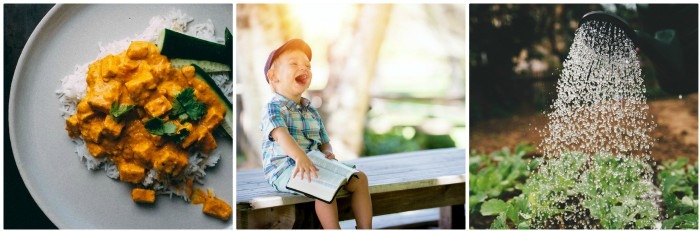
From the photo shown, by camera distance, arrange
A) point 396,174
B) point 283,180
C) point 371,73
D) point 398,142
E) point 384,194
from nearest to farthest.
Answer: point 283,180, point 384,194, point 396,174, point 371,73, point 398,142

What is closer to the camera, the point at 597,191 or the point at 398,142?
the point at 597,191

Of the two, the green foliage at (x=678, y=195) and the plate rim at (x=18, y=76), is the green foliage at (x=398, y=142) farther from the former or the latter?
the plate rim at (x=18, y=76)

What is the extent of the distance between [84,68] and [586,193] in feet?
8.53

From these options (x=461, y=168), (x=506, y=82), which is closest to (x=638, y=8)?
(x=506, y=82)

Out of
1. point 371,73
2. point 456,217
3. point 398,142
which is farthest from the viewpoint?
point 398,142

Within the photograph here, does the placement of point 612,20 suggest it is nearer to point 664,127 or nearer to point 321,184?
point 664,127

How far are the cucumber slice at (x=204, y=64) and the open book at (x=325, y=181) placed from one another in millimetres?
663

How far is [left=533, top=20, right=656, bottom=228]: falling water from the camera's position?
4.27m

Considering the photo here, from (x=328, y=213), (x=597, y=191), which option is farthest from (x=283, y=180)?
(x=597, y=191)

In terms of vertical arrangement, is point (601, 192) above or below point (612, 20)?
below

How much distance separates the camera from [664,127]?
4312 mm

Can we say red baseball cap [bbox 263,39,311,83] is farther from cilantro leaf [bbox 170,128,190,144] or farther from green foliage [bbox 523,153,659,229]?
green foliage [bbox 523,153,659,229]

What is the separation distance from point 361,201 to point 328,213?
184mm

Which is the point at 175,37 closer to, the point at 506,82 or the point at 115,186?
the point at 115,186
